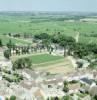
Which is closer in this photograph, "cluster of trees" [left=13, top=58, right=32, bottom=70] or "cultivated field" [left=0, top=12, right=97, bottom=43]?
"cluster of trees" [left=13, top=58, right=32, bottom=70]

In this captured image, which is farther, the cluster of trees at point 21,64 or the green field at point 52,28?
the green field at point 52,28

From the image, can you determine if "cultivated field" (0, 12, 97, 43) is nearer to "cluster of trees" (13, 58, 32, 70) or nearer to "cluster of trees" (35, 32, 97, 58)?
"cluster of trees" (35, 32, 97, 58)

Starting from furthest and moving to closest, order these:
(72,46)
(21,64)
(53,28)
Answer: (53,28) → (72,46) → (21,64)

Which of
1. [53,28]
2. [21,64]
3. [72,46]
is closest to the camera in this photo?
[21,64]

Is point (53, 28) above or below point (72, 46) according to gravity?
below

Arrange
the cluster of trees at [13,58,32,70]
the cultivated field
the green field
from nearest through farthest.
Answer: the cluster of trees at [13,58,32,70], the cultivated field, the green field

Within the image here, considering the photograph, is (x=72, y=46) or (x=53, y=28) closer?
(x=72, y=46)

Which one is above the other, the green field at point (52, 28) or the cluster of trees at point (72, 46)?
the cluster of trees at point (72, 46)

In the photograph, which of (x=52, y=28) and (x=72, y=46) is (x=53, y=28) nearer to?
(x=52, y=28)

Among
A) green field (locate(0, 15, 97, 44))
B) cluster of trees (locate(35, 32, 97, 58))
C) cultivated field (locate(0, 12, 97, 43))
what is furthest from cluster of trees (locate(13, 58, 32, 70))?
cultivated field (locate(0, 12, 97, 43))

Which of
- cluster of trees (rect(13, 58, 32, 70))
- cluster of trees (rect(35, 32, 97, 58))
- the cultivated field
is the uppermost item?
cluster of trees (rect(13, 58, 32, 70))

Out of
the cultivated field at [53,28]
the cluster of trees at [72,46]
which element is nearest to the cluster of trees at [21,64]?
the cluster of trees at [72,46]

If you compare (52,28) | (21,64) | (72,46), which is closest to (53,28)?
(52,28)

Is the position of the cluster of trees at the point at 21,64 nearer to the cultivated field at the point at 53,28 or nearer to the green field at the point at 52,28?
the green field at the point at 52,28
